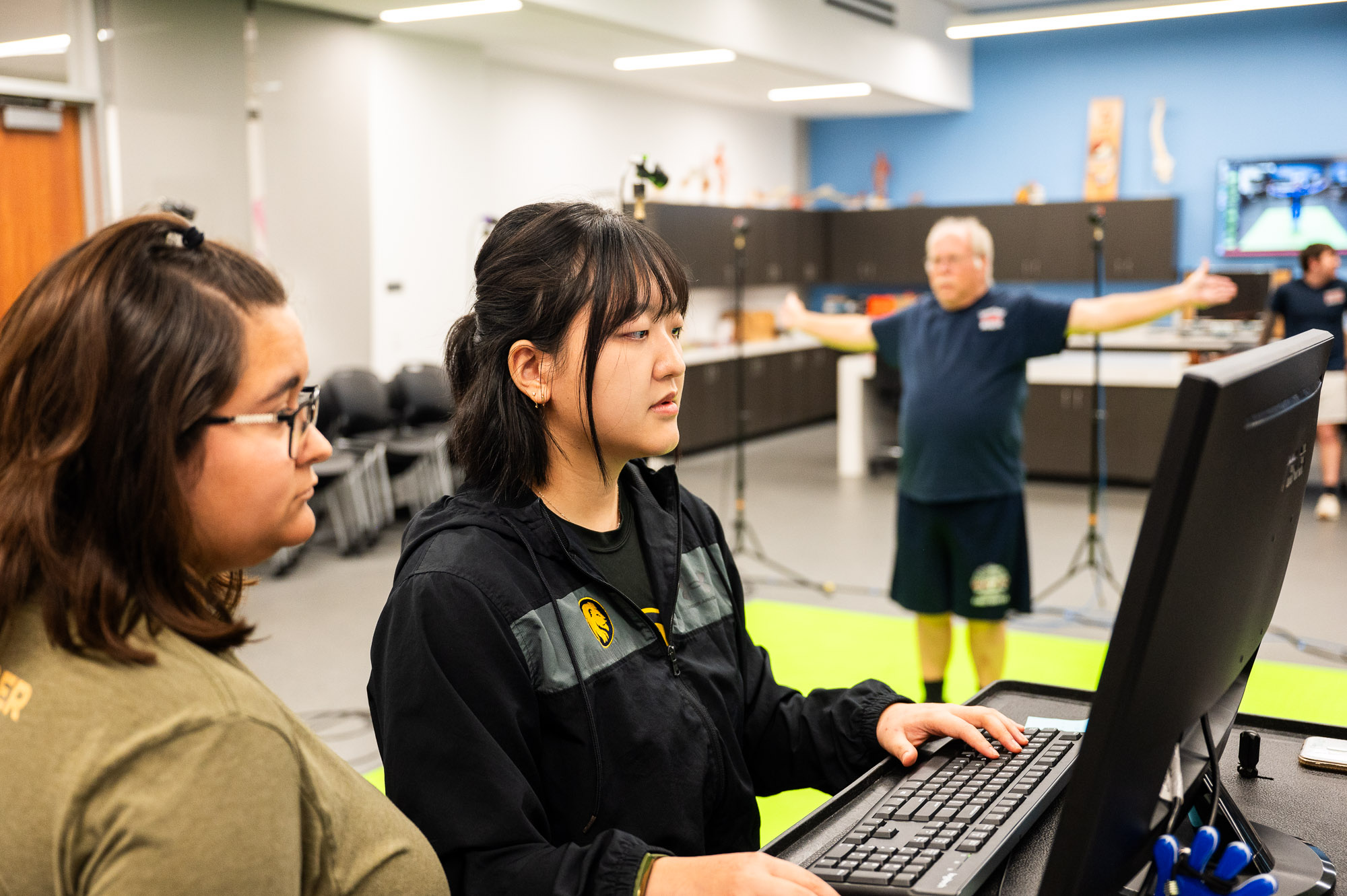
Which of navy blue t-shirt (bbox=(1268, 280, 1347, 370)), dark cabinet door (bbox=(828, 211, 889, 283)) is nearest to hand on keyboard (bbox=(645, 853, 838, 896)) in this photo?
navy blue t-shirt (bbox=(1268, 280, 1347, 370))

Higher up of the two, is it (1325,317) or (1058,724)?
(1325,317)

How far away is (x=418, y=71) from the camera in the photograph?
6754mm

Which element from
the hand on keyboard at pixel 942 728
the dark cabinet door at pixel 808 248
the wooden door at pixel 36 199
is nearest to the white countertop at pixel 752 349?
the dark cabinet door at pixel 808 248

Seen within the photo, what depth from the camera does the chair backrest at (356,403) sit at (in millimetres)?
6141

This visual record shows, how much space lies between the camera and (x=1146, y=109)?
Answer: 9945 mm

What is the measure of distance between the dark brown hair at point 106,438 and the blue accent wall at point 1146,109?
1023cm

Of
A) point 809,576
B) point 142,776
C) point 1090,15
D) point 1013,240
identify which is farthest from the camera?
point 1013,240

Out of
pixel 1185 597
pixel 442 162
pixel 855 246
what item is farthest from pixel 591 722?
pixel 855 246

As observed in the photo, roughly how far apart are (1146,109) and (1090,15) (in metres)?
2.06

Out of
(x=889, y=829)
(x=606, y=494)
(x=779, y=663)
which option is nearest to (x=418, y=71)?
(x=779, y=663)

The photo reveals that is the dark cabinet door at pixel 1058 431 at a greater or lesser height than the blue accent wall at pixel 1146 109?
lesser

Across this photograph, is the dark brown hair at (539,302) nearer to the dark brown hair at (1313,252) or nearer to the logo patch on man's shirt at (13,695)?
the logo patch on man's shirt at (13,695)

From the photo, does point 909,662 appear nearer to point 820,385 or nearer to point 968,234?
point 968,234

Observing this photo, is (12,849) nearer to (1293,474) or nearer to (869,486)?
(1293,474)
